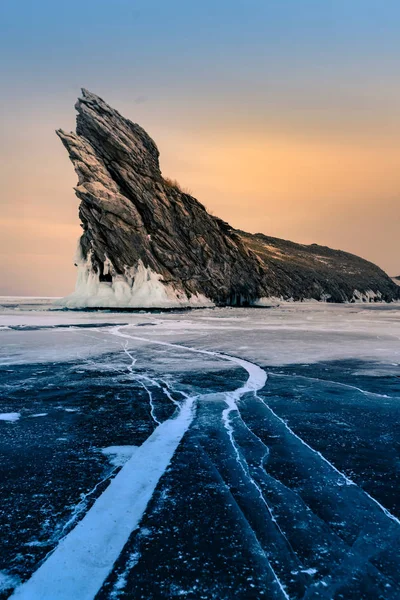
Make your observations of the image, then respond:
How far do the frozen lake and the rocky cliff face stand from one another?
36.1 meters

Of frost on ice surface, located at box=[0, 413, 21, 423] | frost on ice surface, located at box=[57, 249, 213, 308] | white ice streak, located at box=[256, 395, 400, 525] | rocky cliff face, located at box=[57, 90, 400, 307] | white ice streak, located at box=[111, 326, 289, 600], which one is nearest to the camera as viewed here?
white ice streak, located at box=[256, 395, 400, 525]

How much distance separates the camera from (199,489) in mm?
3053

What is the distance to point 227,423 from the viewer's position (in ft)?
15.5

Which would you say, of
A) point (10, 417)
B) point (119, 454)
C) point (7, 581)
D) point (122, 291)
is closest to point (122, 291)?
point (122, 291)

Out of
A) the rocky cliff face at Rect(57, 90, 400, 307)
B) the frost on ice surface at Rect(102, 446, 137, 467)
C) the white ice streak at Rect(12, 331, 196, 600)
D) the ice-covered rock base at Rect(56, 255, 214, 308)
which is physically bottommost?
the frost on ice surface at Rect(102, 446, 137, 467)

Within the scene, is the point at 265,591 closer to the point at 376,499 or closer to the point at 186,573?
the point at 186,573

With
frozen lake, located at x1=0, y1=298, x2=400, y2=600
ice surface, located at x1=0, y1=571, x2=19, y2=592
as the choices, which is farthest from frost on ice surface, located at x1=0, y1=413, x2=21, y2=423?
ice surface, located at x1=0, y1=571, x2=19, y2=592

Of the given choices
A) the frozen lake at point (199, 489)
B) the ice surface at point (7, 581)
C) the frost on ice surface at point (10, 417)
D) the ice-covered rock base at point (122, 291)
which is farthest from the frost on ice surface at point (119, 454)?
the ice-covered rock base at point (122, 291)

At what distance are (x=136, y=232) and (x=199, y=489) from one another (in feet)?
141

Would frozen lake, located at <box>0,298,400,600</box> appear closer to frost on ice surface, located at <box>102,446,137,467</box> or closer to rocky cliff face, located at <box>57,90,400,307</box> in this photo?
frost on ice surface, located at <box>102,446,137,467</box>

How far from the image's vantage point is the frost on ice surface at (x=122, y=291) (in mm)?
41844

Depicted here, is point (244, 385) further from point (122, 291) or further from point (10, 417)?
point (122, 291)

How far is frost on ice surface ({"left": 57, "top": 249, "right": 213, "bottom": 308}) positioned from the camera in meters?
41.8

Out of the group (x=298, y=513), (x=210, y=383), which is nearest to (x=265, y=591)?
(x=298, y=513)
